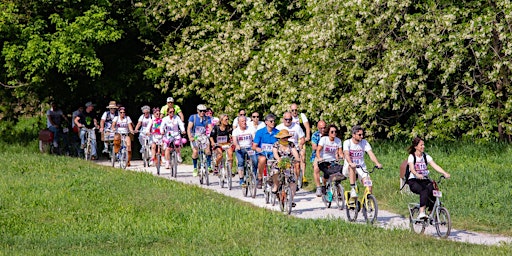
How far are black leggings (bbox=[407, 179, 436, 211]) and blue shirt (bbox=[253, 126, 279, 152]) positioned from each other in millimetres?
4953

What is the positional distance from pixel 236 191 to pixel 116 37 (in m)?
12.2

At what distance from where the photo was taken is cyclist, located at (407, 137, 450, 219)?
56.3 feet

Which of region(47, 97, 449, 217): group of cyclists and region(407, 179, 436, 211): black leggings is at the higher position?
region(47, 97, 449, 217): group of cyclists

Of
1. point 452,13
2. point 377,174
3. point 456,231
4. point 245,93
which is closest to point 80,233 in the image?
point 456,231

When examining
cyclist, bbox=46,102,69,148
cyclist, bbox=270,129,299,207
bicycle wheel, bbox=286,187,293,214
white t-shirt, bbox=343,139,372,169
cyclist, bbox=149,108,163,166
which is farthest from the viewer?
cyclist, bbox=46,102,69,148

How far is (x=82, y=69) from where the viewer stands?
3703cm

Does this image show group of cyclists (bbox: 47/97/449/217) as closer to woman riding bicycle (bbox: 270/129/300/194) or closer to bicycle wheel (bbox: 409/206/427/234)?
woman riding bicycle (bbox: 270/129/300/194)

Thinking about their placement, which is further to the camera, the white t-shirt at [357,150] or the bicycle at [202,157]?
the bicycle at [202,157]

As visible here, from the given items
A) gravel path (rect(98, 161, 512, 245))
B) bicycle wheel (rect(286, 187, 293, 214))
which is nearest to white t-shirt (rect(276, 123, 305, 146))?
gravel path (rect(98, 161, 512, 245))

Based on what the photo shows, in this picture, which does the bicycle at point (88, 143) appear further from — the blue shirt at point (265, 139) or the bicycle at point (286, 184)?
the bicycle at point (286, 184)

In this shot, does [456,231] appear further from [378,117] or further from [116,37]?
[116,37]

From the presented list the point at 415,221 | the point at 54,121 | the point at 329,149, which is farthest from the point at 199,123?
the point at 415,221

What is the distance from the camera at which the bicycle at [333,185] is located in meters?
20.6

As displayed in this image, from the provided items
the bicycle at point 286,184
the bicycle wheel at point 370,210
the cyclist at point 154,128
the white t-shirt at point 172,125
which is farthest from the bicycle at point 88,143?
the bicycle wheel at point 370,210
